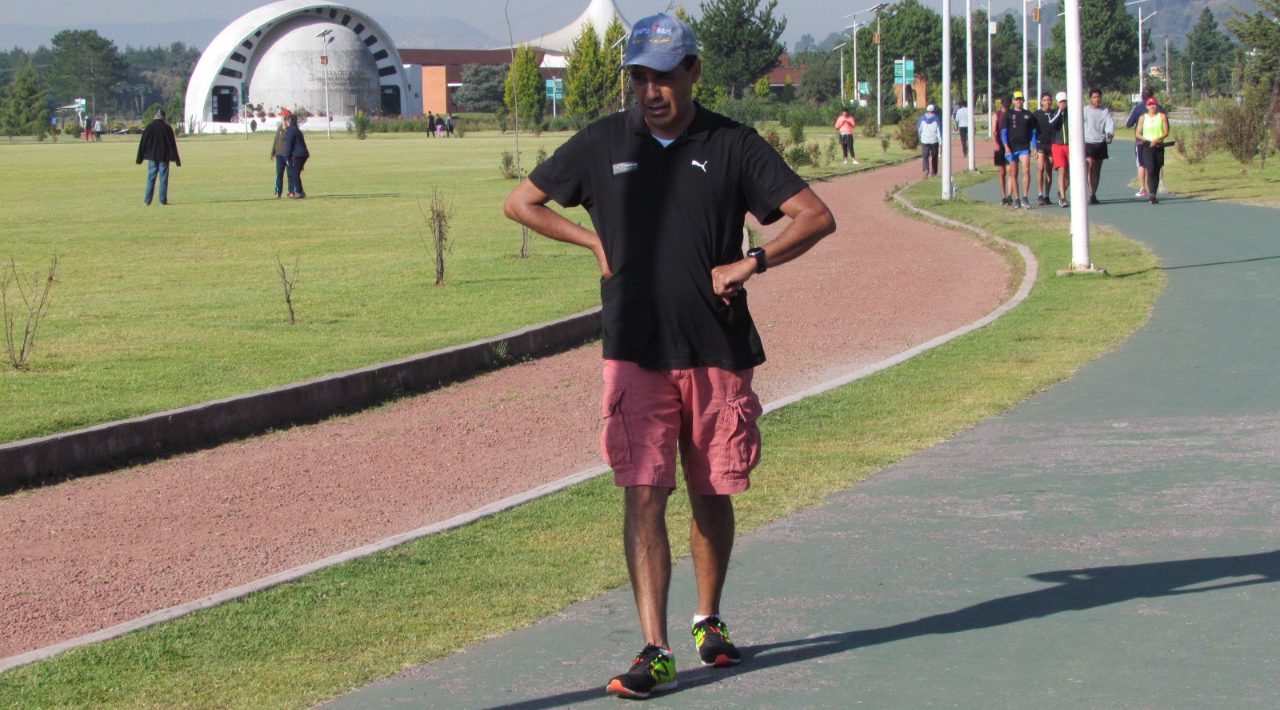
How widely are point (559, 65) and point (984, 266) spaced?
426 ft

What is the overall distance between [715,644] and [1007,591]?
129 cm

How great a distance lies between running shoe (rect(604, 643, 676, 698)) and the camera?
4348 mm

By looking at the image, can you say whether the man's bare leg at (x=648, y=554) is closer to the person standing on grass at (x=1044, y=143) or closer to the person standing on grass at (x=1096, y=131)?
the person standing on grass at (x=1096, y=131)

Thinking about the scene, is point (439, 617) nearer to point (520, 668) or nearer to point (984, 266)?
point (520, 668)

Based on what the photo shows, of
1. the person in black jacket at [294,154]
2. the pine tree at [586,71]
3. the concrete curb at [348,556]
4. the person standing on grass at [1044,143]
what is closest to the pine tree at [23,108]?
the pine tree at [586,71]

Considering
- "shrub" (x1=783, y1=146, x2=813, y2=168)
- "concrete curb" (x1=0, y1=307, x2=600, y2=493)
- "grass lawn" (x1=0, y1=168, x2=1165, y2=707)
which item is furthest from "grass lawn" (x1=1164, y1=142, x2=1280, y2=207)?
"grass lawn" (x1=0, y1=168, x2=1165, y2=707)

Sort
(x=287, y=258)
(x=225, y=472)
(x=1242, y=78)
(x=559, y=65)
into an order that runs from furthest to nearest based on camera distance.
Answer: (x=559, y=65) → (x=1242, y=78) → (x=287, y=258) → (x=225, y=472)

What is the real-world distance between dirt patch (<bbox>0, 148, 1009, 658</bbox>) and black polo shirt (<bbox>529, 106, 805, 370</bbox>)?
2520mm

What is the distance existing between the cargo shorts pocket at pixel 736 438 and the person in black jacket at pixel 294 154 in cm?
2560

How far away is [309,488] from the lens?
26.5ft

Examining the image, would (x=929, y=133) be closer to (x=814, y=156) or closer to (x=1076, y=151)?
(x=814, y=156)

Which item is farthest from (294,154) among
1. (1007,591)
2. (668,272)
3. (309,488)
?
(668,272)

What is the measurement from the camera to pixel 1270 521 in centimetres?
629

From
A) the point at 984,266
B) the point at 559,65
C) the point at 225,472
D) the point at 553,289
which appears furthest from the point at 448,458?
the point at 559,65
